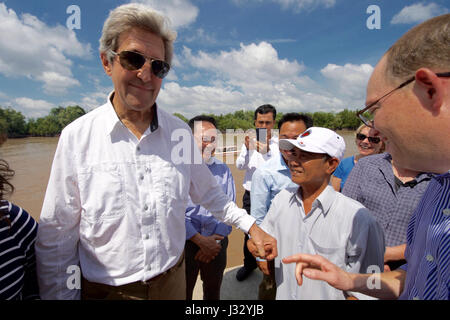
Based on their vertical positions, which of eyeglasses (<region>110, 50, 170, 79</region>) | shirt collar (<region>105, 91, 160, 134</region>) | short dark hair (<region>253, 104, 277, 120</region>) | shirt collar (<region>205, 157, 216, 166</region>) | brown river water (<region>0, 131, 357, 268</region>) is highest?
short dark hair (<region>253, 104, 277, 120</region>)

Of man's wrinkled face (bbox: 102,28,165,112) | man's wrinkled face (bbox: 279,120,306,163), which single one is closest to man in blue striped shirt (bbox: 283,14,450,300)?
man's wrinkled face (bbox: 102,28,165,112)

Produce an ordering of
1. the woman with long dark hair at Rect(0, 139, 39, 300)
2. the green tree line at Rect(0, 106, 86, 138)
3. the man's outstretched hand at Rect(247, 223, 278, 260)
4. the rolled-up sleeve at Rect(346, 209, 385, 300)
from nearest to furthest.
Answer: the woman with long dark hair at Rect(0, 139, 39, 300), the rolled-up sleeve at Rect(346, 209, 385, 300), the man's outstretched hand at Rect(247, 223, 278, 260), the green tree line at Rect(0, 106, 86, 138)

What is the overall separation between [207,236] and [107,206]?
144 cm

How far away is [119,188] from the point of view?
4.39 ft

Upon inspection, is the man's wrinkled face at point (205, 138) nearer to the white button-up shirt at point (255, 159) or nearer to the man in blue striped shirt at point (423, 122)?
the white button-up shirt at point (255, 159)

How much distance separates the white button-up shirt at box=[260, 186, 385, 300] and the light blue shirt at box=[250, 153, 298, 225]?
2.18 feet

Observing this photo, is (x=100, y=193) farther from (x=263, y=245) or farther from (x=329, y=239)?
(x=329, y=239)

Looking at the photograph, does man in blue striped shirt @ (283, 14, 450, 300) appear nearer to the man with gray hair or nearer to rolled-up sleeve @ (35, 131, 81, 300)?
the man with gray hair

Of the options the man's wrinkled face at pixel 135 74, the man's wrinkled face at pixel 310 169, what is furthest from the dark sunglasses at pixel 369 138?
the man's wrinkled face at pixel 135 74

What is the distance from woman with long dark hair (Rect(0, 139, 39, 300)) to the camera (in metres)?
1.09

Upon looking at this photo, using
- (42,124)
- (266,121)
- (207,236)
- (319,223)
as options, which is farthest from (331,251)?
(42,124)

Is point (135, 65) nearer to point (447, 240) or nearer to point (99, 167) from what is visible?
point (99, 167)

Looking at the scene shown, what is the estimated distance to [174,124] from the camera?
1.65 meters

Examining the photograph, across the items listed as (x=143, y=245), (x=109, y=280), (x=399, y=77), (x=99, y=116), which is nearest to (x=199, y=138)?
(x=99, y=116)
